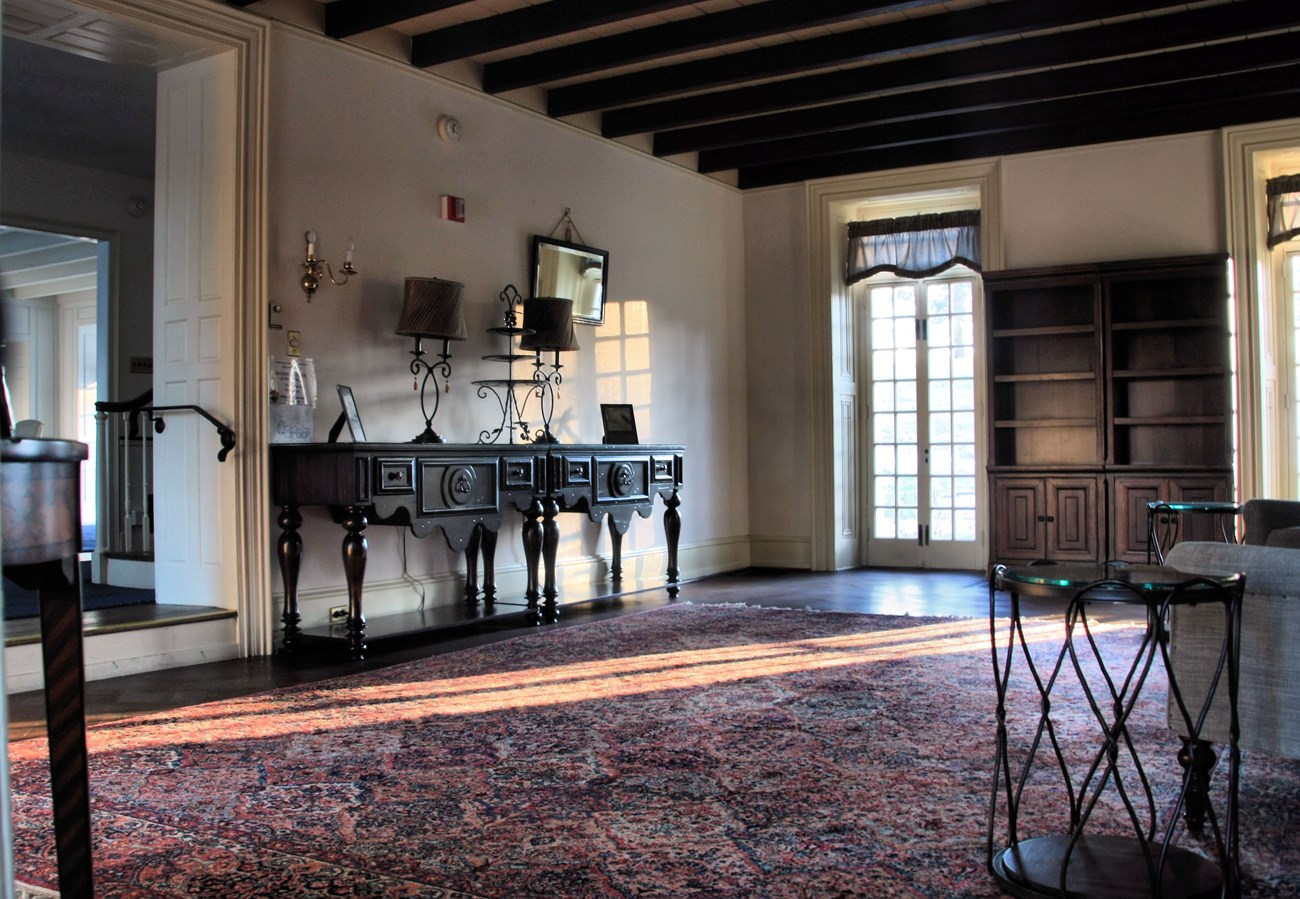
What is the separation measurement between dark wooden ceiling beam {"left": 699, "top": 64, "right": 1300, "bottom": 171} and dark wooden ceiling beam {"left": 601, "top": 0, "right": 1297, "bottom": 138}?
2.89 feet

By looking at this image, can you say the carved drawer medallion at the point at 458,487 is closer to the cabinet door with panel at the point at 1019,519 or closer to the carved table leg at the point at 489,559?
the carved table leg at the point at 489,559

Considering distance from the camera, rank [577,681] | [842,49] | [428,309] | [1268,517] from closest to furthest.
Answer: [1268,517] → [577,681] → [428,309] → [842,49]

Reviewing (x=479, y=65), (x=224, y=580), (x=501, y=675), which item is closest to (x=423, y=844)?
(x=501, y=675)

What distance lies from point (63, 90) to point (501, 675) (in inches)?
185

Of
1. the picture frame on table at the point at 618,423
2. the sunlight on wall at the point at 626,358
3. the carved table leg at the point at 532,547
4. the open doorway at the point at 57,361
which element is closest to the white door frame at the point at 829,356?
the sunlight on wall at the point at 626,358

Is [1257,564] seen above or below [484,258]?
below

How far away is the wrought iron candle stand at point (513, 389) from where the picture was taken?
241 inches

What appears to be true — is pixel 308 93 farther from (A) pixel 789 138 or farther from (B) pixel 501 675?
(A) pixel 789 138

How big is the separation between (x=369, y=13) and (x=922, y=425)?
4.97m

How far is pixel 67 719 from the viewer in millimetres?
1761

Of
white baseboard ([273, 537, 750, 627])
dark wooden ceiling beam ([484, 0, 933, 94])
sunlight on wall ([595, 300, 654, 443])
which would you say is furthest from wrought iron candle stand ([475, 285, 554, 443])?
dark wooden ceiling beam ([484, 0, 933, 94])

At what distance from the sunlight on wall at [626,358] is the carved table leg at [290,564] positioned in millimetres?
2605

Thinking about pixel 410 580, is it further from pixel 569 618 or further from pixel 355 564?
pixel 355 564

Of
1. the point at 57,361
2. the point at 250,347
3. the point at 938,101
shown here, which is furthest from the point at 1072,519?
the point at 57,361
